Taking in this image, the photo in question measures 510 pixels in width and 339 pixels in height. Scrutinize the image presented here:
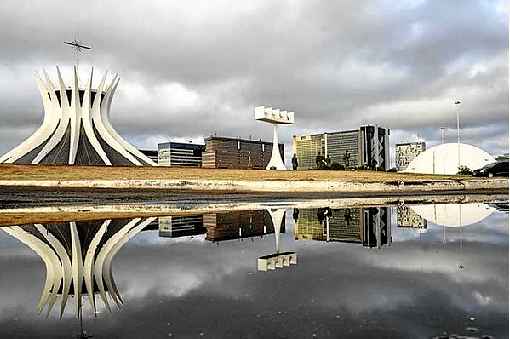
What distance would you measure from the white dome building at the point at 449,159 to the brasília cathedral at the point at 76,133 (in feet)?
238

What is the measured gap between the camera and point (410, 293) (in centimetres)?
750

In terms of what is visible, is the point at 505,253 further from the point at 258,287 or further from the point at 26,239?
the point at 26,239

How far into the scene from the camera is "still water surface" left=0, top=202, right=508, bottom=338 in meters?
6.06

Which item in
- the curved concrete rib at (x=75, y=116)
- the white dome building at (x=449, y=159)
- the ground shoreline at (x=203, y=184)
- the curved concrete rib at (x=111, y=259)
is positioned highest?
the curved concrete rib at (x=75, y=116)

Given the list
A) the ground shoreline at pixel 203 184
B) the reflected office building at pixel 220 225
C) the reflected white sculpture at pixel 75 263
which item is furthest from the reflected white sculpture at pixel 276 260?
the ground shoreline at pixel 203 184

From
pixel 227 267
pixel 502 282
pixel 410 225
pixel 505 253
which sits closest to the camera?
pixel 502 282

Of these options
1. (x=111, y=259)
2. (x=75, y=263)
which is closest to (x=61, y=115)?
(x=111, y=259)

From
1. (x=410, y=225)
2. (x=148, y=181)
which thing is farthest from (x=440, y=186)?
(x=410, y=225)

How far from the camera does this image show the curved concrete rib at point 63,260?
815cm

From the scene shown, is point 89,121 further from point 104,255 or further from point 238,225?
point 104,255

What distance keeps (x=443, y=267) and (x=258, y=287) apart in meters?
4.09

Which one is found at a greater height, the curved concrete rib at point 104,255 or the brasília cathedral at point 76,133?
the brasília cathedral at point 76,133

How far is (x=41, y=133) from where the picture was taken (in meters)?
74.1

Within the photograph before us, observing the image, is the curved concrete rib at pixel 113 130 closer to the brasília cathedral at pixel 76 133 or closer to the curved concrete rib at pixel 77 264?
the brasília cathedral at pixel 76 133
